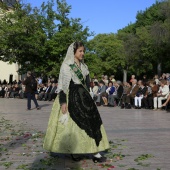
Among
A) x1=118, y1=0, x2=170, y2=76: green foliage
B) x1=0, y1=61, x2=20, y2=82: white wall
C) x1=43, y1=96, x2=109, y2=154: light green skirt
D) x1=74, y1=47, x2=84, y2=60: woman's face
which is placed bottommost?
x1=43, y1=96, x2=109, y2=154: light green skirt

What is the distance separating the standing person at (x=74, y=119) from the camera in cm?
639

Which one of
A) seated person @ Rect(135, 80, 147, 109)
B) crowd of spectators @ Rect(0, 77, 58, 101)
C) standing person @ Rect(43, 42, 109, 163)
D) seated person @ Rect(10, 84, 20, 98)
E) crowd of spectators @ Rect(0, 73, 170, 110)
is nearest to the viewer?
standing person @ Rect(43, 42, 109, 163)

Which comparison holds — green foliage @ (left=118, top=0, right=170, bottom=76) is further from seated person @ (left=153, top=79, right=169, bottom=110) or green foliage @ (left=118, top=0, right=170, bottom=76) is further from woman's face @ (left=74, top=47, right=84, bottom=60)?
woman's face @ (left=74, top=47, right=84, bottom=60)

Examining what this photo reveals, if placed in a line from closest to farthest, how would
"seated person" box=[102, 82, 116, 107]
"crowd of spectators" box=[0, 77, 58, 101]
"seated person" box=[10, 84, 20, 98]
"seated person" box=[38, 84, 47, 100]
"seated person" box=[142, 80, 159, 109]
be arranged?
"seated person" box=[142, 80, 159, 109] < "seated person" box=[102, 82, 116, 107] < "crowd of spectators" box=[0, 77, 58, 101] < "seated person" box=[38, 84, 47, 100] < "seated person" box=[10, 84, 20, 98]

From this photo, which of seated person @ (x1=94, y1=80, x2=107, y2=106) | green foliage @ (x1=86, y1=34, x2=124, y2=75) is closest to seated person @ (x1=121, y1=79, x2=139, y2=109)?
seated person @ (x1=94, y1=80, x2=107, y2=106)

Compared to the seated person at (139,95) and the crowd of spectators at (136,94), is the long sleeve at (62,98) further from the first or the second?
the seated person at (139,95)

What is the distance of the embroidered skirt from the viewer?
637 cm

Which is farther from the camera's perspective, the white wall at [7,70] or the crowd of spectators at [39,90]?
the white wall at [7,70]

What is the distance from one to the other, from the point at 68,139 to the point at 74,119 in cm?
32

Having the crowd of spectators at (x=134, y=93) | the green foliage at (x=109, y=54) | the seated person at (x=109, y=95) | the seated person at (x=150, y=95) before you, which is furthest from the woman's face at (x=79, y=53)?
the green foliage at (x=109, y=54)

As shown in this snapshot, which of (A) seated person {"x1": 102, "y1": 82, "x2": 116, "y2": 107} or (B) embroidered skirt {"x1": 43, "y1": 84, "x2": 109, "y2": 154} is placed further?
(A) seated person {"x1": 102, "y1": 82, "x2": 116, "y2": 107}

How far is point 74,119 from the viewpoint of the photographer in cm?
649

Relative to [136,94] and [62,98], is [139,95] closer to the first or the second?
[136,94]

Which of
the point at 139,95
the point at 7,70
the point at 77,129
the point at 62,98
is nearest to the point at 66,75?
the point at 62,98
